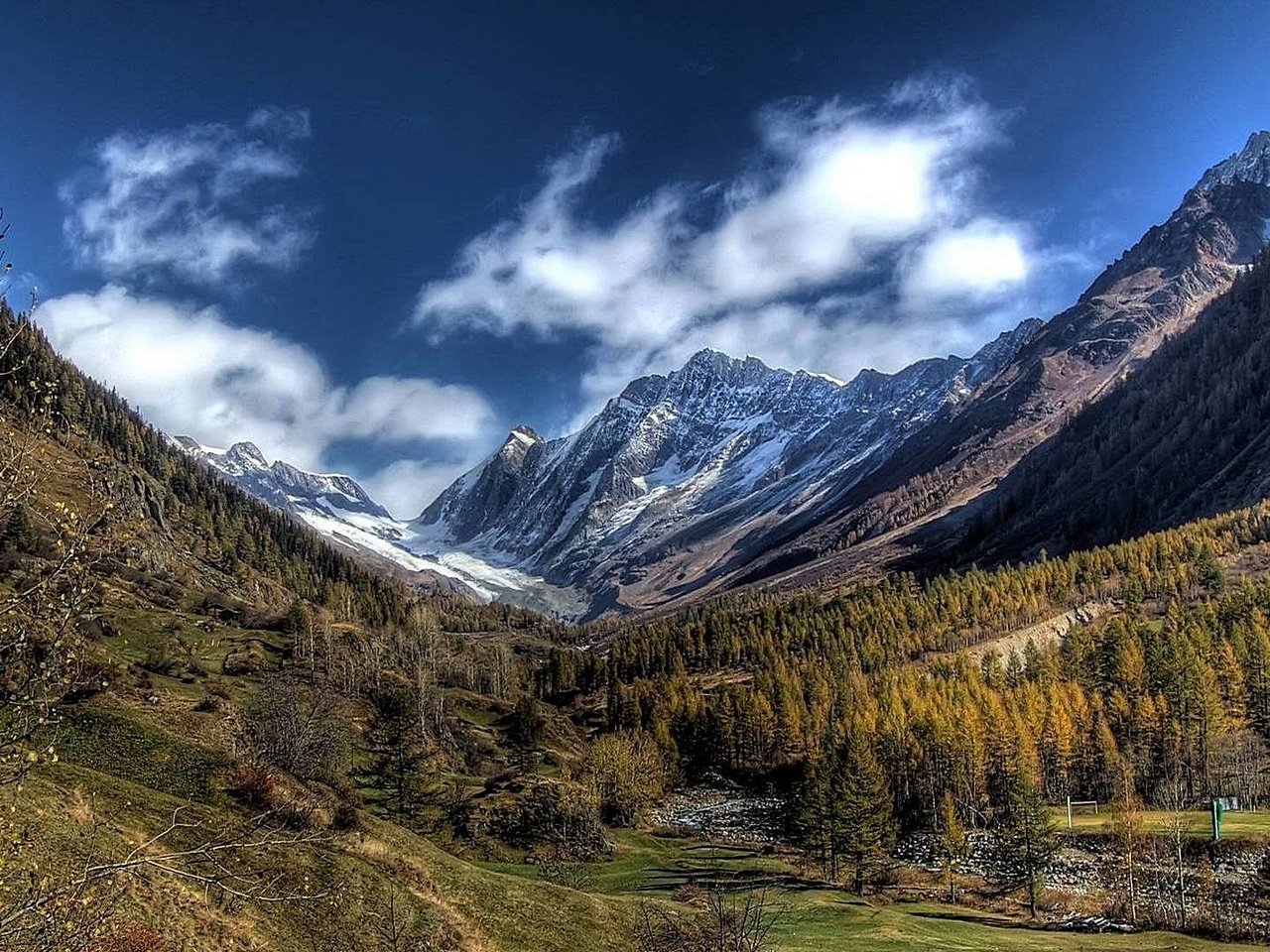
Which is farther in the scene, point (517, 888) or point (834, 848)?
point (834, 848)

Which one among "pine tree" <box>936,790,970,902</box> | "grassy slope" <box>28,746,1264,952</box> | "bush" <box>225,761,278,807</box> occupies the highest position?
"bush" <box>225,761,278,807</box>

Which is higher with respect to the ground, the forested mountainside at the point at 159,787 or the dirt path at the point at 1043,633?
the dirt path at the point at 1043,633

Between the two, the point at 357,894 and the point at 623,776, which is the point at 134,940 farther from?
the point at 623,776

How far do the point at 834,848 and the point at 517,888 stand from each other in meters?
50.5

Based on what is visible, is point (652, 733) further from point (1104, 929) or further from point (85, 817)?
point (85, 817)

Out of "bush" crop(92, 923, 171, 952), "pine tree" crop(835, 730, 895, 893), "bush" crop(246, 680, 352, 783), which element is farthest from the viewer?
"pine tree" crop(835, 730, 895, 893)

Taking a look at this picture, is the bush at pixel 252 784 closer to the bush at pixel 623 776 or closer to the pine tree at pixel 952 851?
the pine tree at pixel 952 851

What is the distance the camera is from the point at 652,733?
14388 cm

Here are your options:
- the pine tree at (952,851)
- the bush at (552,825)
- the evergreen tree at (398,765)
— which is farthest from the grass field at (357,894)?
the evergreen tree at (398,765)

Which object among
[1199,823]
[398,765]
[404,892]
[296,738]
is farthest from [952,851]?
[404,892]

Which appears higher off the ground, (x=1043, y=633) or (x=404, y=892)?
(x=1043, y=633)

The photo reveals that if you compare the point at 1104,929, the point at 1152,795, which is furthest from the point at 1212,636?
the point at 1104,929

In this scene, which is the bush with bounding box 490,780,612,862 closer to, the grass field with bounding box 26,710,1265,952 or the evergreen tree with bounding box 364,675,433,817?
the evergreen tree with bounding box 364,675,433,817

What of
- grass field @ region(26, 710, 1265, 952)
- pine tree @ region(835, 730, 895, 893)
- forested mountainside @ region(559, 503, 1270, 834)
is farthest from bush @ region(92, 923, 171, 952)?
forested mountainside @ region(559, 503, 1270, 834)
